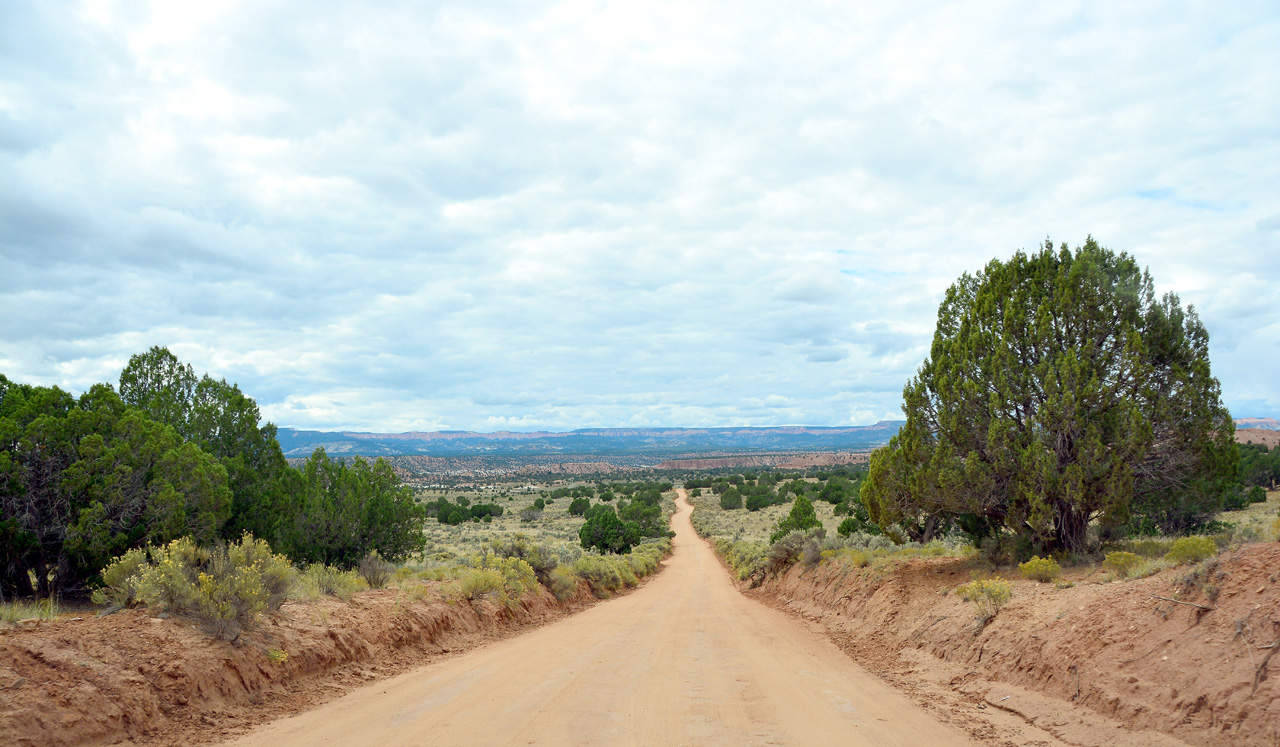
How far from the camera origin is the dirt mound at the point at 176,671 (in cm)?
655

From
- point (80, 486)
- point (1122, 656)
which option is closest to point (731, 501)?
point (80, 486)

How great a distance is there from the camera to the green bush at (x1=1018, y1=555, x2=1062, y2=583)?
12.2 m

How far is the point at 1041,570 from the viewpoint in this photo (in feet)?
40.1

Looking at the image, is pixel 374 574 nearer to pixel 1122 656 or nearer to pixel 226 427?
pixel 226 427

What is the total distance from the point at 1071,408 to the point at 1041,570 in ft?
10.4

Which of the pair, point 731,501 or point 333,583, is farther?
point 731,501

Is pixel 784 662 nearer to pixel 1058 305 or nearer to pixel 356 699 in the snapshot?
pixel 356 699

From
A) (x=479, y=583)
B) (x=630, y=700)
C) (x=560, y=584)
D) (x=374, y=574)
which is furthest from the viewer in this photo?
(x=560, y=584)

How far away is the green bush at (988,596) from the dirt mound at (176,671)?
9.85m

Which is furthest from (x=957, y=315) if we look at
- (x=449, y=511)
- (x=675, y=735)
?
(x=449, y=511)

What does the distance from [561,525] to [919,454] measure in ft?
150

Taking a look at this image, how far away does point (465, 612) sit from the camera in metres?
15.4

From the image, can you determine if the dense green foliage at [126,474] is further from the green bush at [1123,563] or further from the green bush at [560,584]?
→ the green bush at [1123,563]

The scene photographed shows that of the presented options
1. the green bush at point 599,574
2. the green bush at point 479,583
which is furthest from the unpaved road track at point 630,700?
the green bush at point 599,574
